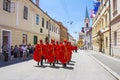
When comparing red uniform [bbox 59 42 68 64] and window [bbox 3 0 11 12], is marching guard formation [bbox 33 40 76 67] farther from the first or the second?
window [bbox 3 0 11 12]

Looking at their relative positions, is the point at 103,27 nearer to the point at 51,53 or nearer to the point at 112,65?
the point at 112,65

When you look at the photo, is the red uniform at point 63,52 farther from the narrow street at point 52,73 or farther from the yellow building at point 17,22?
the yellow building at point 17,22

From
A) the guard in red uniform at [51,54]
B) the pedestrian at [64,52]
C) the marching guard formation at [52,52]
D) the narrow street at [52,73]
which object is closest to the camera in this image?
the narrow street at [52,73]

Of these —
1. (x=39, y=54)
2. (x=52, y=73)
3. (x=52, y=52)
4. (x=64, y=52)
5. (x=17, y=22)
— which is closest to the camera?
A: (x=52, y=73)

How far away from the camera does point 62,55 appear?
16922mm

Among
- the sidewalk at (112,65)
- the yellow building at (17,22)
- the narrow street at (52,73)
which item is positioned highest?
the yellow building at (17,22)

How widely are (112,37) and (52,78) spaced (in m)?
19.7

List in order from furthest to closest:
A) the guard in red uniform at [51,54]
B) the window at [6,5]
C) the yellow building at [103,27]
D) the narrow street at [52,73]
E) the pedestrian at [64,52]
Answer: the yellow building at [103,27], the window at [6,5], the guard in red uniform at [51,54], the pedestrian at [64,52], the narrow street at [52,73]

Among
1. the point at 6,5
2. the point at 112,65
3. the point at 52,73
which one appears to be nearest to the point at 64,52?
the point at 112,65

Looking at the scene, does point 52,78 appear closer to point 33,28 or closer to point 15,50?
point 15,50

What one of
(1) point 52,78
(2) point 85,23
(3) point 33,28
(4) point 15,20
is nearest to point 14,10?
(4) point 15,20

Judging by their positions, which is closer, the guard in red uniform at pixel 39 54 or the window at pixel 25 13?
the guard in red uniform at pixel 39 54

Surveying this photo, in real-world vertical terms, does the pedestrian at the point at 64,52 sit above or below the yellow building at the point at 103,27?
below

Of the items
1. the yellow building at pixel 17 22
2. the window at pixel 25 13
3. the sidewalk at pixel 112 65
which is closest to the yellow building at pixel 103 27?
the yellow building at pixel 17 22
